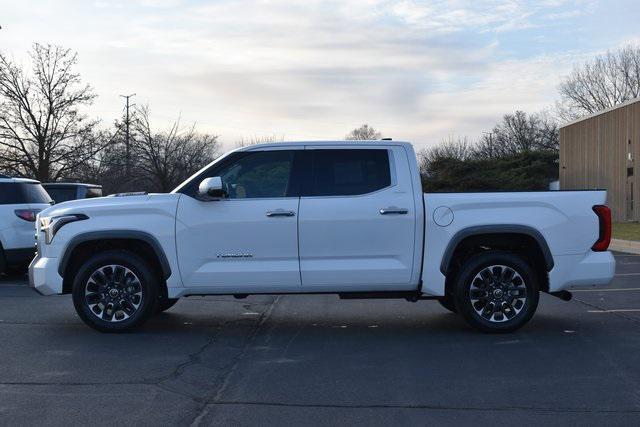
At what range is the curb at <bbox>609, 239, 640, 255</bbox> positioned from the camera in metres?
22.3

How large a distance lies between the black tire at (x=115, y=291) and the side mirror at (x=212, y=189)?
1054mm

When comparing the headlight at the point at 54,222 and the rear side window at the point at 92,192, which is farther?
the rear side window at the point at 92,192

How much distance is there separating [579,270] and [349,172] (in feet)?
8.62

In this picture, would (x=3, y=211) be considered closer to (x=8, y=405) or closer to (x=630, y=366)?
(x=8, y=405)

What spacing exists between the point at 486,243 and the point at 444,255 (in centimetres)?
56

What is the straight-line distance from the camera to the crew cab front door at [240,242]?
317 inches

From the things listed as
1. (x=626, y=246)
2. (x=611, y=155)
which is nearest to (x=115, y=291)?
(x=626, y=246)

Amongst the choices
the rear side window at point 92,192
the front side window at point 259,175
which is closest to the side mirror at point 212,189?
the front side window at point 259,175

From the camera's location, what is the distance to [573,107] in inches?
2940

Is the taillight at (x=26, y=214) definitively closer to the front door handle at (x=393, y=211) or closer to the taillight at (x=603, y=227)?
the front door handle at (x=393, y=211)

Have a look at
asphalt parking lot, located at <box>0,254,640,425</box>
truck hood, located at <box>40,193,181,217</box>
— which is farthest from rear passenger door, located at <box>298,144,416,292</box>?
truck hood, located at <box>40,193,181,217</box>

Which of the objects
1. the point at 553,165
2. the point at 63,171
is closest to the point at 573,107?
the point at 553,165

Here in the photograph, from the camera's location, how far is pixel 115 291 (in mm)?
8336

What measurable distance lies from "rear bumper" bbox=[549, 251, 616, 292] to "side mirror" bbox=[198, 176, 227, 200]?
3558mm
